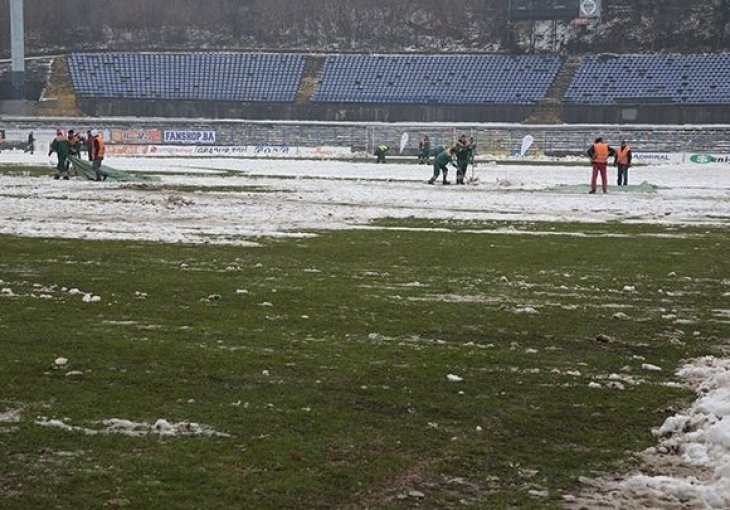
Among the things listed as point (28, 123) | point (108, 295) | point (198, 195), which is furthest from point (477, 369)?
point (28, 123)

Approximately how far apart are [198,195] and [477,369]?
21.6 metres

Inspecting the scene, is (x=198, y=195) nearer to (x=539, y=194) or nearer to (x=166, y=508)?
(x=539, y=194)

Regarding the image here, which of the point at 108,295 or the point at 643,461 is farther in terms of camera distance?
the point at 108,295

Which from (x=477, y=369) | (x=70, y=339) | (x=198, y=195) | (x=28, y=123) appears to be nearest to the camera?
(x=477, y=369)

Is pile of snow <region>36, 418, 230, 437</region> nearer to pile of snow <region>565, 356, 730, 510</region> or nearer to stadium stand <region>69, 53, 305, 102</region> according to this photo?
pile of snow <region>565, 356, 730, 510</region>

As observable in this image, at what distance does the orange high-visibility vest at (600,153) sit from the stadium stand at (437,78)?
2028 inches

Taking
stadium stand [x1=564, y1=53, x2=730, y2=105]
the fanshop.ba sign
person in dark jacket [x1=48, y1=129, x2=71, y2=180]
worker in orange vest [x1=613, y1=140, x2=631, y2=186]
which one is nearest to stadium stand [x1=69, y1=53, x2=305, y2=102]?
the fanshop.ba sign

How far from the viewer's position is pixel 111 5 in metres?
110

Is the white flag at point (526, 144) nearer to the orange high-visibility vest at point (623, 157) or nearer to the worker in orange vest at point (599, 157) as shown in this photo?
the orange high-visibility vest at point (623, 157)

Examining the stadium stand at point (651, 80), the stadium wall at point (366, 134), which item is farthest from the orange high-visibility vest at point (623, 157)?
the stadium stand at point (651, 80)

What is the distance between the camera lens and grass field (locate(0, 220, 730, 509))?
238 inches

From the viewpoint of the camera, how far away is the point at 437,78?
90.9 metres

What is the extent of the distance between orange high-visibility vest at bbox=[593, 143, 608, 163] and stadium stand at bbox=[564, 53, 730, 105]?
4827 centimetres

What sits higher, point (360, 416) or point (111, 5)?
point (111, 5)
